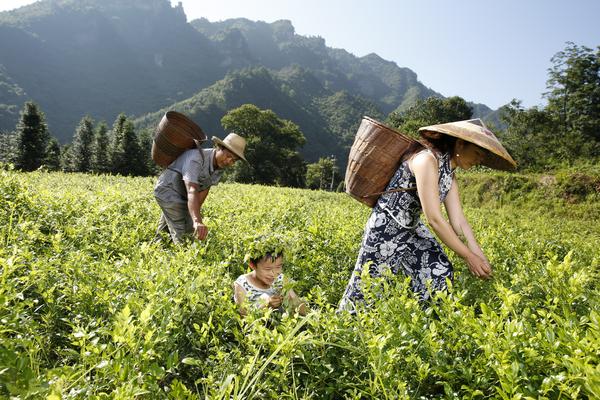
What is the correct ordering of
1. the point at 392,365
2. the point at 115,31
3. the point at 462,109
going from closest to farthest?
the point at 392,365
the point at 462,109
the point at 115,31

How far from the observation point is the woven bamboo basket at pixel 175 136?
4531mm

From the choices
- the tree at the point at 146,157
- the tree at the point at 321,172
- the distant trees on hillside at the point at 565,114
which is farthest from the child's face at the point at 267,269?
the tree at the point at 321,172

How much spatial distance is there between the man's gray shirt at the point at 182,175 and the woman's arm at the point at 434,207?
2.49 metres

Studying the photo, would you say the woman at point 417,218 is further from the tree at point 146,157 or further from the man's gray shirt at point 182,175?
the tree at point 146,157

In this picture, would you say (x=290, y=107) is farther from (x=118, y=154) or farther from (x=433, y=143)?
(x=433, y=143)

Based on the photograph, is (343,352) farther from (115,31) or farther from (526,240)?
(115,31)

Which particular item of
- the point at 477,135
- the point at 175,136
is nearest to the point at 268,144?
the point at 175,136

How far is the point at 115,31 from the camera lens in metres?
175

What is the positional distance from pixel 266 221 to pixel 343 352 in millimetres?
3743

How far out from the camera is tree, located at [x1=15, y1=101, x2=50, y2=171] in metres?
37.4

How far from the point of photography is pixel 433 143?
10.00ft

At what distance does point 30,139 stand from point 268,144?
2595cm

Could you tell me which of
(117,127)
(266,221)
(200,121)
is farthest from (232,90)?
(266,221)

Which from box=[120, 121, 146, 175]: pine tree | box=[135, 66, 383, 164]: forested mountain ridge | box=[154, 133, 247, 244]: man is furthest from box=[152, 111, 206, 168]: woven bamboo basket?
box=[135, 66, 383, 164]: forested mountain ridge
